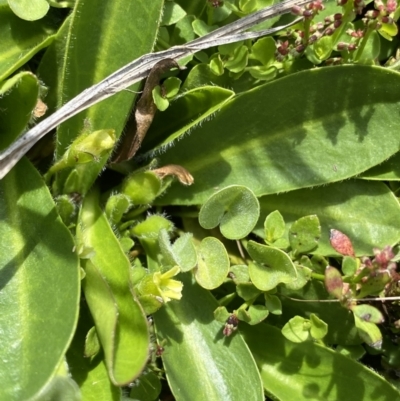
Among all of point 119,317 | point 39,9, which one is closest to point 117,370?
point 119,317

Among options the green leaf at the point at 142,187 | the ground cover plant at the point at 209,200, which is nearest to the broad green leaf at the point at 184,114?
the ground cover plant at the point at 209,200

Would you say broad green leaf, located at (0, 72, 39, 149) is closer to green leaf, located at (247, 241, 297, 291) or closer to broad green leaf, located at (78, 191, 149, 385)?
broad green leaf, located at (78, 191, 149, 385)

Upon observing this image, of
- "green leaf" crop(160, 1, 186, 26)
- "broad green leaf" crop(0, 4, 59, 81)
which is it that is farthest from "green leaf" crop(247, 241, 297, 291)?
"broad green leaf" crop(0, 4, 59, 81)

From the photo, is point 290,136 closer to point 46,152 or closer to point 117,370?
point 46,152

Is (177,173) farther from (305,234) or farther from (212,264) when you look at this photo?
(305,234)

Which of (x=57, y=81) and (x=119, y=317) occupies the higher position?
(x=57, y=81)

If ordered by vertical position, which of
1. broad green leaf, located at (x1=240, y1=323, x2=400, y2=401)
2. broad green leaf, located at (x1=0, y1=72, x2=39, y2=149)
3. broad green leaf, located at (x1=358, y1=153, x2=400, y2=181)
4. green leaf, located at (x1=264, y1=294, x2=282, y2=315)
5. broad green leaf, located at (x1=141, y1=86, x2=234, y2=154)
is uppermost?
broad green leaf, located at (x1=0, y1=72, x2=39, y2=149)

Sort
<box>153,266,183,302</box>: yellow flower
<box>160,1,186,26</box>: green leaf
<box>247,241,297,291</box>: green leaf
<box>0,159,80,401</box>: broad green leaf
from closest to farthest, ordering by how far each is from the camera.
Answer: <box>0,159,80,401</box>: broad green leaf
<box>153,266,183,302</box>: yellow flower
<box>247,241,297,291</box>: green leaf
<box>160,1,186,26</box>: green leaf
